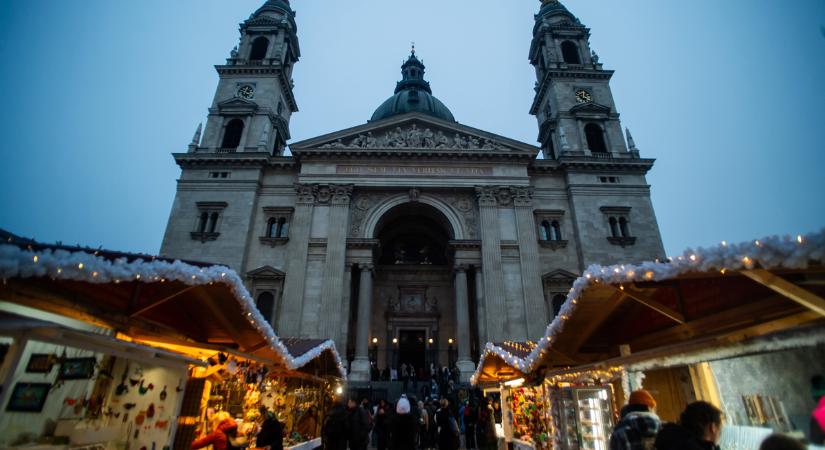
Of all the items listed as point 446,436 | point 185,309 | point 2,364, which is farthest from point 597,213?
point 2,364

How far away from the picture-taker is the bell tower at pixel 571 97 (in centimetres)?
2964

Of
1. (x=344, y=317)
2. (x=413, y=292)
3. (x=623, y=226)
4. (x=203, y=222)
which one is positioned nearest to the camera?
(x=344, y=317)

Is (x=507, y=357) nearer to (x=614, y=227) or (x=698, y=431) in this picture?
(x=698, y=431)

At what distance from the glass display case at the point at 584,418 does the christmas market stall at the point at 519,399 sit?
0.88 meters

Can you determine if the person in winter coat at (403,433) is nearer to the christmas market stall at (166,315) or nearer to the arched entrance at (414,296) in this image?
the christmas market stall at (166,315)

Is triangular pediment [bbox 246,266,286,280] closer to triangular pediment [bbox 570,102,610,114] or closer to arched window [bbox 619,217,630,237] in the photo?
arched window [bbox 619,217,630,237]

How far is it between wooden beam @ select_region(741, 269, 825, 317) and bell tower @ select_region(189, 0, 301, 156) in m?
28.3

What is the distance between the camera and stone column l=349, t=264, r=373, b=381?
21438 millimetres

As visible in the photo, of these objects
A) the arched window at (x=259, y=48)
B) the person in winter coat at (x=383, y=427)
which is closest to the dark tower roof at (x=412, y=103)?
the arched window at (x=259, y=48)

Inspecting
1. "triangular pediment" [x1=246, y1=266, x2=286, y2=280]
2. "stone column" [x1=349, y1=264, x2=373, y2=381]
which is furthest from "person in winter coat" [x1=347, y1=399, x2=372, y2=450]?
"triangular pediment" [x1=246, y1=266, x2=286, y2=280]

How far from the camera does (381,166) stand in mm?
26750

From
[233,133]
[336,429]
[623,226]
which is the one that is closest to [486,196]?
[623,226]

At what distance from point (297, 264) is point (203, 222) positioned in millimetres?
7411

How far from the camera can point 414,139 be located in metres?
27.5
